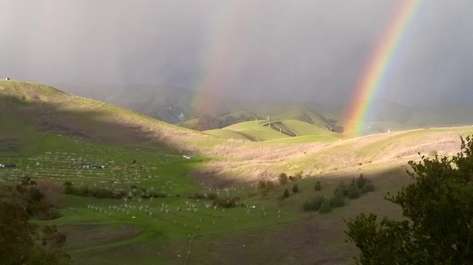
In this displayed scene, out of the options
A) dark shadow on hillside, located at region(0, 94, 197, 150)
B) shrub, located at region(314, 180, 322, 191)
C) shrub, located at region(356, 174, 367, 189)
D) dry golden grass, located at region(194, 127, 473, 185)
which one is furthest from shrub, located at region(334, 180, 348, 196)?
dark shadow on hillside, located at region(0, 94, 197, 150)

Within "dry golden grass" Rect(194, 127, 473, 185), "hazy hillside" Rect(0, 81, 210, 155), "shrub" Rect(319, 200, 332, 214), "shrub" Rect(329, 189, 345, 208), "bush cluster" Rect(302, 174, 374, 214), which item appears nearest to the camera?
"shrub" Rect(319, 200, 332, 214)

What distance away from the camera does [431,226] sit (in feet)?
35.5

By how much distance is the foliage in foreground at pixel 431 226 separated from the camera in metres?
10.2

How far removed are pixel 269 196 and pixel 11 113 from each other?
101408mm

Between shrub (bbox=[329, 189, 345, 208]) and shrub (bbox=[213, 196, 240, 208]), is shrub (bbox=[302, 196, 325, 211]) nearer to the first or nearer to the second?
shrub (bbox=[329, 189, 345, 208])

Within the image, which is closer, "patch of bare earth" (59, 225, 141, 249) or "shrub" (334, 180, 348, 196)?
"patch of bare earth" (59, 225, 141, 249)

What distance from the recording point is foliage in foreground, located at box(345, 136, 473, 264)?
10234 millimetres

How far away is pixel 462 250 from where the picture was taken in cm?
1041

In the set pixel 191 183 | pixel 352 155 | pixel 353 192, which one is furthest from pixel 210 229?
pixel 352 155

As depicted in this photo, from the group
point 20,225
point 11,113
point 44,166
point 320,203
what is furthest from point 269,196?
point 11,113

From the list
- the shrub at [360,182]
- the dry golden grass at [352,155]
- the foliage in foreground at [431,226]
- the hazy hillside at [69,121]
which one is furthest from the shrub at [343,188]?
the hazy hillside at [69,121]

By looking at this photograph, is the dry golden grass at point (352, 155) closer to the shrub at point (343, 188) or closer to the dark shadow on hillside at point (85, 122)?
the shrub at point (343, 188)

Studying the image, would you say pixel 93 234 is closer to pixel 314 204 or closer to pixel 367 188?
pixel 314 204

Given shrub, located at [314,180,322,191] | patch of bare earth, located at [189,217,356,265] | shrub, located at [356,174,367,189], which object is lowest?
patch of bare earth, located at [189,217,356,265]
